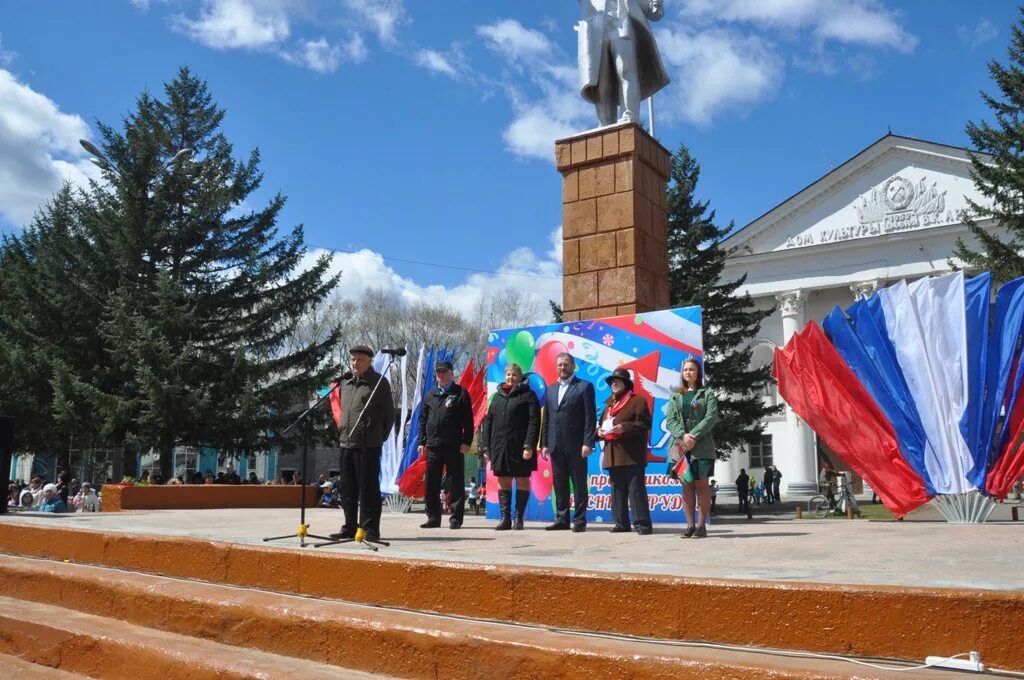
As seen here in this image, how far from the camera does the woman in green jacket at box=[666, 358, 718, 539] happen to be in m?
7.13

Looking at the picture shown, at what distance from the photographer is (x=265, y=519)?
30.9ft

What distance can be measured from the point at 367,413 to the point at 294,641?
9.09ft

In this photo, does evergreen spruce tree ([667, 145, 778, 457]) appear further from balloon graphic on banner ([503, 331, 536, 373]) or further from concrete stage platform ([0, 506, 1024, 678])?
concrete stage platform ([0, 506, 1024, 678])

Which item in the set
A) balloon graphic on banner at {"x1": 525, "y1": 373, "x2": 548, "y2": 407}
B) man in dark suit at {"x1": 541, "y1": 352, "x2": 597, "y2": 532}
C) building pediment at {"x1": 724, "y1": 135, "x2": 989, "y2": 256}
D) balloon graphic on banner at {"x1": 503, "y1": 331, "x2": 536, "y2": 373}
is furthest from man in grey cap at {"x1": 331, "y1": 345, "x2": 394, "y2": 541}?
building pediment at {"x1": 724, "y1": 135, "x2": 989, "y2": 256}

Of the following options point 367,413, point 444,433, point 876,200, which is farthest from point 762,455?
point 367,413

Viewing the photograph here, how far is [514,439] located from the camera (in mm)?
8602

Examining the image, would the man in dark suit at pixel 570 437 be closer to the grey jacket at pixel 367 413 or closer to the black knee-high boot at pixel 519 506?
the black knee-high boot at pixel 519 506

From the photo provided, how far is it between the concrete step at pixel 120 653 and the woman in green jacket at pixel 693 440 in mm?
3962

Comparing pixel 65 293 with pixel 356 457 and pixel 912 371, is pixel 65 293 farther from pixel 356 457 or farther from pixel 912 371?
pixel 912 371

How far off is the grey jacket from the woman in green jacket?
8.48 ft

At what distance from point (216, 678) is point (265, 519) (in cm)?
558

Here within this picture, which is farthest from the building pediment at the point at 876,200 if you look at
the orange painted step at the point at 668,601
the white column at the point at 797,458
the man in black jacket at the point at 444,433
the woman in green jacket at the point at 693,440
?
the orange painted step at the point at 668,601

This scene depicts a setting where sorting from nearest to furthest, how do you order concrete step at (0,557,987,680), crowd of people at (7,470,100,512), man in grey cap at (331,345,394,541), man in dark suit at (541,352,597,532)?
concrete step at (0,557,987,680) < man in grey cap at (331,345,394,541) < man in dark suit at (541,352,597,532) < crowd of people at (7,470,100,512)

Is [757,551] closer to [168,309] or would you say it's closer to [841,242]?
[168,309]
